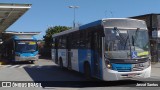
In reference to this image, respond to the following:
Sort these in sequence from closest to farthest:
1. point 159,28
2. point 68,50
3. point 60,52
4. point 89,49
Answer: point 89,49
point 68,50
point 60,52
point 159,28

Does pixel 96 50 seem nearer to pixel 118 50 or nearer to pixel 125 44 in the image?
pixel 118 50

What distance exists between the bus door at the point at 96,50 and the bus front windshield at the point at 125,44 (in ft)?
1.97

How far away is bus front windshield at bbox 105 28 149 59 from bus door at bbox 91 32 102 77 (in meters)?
0.60

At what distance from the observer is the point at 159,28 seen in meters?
36.8

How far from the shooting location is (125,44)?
618 inches

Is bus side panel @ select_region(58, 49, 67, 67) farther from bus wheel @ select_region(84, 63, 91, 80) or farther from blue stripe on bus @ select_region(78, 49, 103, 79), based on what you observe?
bus wheel @ select_region(84, 63, 91, 80)

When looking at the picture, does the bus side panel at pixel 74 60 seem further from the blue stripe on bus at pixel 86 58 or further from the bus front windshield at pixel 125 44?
the bus front windshield at pixel 125 44

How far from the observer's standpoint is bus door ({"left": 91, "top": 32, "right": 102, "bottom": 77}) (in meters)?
16.2

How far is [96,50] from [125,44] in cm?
151

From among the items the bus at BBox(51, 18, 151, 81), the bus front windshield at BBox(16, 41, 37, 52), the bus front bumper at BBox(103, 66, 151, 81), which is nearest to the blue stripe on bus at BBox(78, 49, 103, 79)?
the bus at BBox(51, 18, 151, 81)

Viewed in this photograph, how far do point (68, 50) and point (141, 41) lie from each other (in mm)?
7594

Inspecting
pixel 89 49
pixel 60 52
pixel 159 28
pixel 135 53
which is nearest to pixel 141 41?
pixel 135 53

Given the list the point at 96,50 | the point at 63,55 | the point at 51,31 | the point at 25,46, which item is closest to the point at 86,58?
the point at 96,50

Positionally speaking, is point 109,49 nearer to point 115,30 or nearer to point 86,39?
point 115,30
